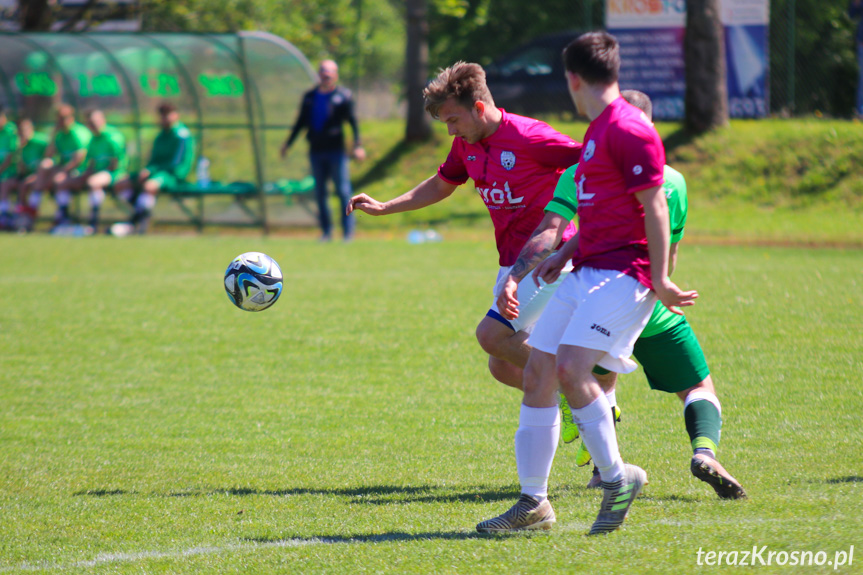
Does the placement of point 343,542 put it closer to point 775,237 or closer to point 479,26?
point 775,237

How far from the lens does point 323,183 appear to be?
15.3m

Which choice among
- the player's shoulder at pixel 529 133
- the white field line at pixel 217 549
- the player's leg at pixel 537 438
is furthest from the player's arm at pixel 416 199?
the white field line at pixel 217 549

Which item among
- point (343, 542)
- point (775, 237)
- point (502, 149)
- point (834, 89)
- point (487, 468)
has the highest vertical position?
point (502, 149)

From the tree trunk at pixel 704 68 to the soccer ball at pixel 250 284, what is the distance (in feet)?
46.8

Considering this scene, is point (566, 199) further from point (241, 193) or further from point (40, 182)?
point (40, 182)

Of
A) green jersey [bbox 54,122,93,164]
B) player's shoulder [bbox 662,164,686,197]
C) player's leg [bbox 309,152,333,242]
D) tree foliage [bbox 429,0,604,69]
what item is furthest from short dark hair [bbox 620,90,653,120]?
tree foliage [bbox 429,0,604,69]

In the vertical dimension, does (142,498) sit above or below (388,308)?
above

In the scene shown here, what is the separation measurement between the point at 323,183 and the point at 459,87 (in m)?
11.2

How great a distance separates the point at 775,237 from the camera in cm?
1552

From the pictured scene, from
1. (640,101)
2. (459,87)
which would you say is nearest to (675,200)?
(640,101)

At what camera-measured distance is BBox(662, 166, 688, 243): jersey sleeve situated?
4156 mm

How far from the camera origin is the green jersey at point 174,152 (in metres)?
17.4

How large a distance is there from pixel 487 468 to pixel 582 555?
1.49 meters

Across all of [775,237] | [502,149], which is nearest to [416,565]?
[502,149]
